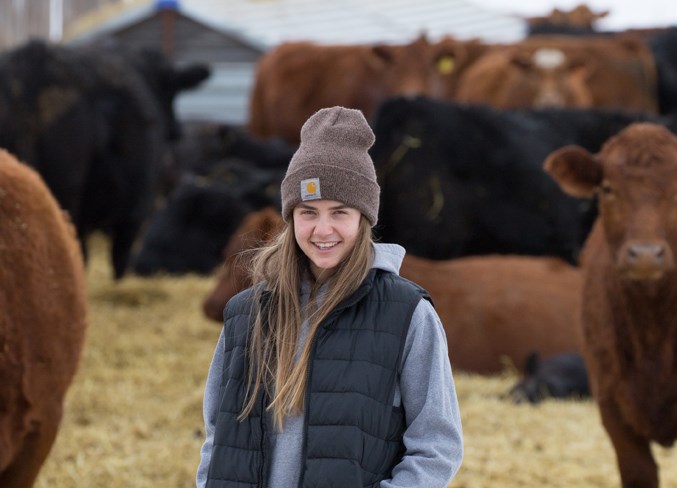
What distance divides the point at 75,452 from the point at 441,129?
150 inches

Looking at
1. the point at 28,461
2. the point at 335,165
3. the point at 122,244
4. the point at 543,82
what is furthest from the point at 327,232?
the point at 543,82

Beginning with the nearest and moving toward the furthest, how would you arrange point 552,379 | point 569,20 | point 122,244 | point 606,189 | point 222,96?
point 606,189
point 552,379
point 122,244
point 222,96
point 569,20

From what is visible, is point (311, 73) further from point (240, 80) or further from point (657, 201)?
point (657, 201)

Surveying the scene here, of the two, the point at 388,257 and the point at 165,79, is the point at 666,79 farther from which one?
the point at 388,257

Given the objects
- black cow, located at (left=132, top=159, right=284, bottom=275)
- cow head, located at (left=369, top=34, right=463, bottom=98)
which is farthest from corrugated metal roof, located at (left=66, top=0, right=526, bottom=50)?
black cow, located at (left=132, top=159, right=284, bottom=275)

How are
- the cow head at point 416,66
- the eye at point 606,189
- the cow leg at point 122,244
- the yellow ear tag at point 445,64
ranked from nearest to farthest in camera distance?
the eye at point 606,189 < the cow leg at point 122,244 < the cow head at point 416,66 < the yellow ear tag at point 445,64

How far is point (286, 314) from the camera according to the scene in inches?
95.7

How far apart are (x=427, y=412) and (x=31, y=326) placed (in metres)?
1.57

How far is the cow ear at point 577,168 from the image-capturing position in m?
4.50

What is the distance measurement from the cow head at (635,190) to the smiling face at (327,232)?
1.87 metres

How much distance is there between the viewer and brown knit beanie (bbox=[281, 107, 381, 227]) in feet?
8.00

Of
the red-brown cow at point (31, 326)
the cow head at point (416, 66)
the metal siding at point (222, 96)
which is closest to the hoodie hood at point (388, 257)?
the red-brown cow at point (31, 326)

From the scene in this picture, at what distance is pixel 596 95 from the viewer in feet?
42.1

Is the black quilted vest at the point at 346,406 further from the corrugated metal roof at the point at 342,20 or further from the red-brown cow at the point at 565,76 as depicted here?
the corrugated metal roof at the point at 342,20
